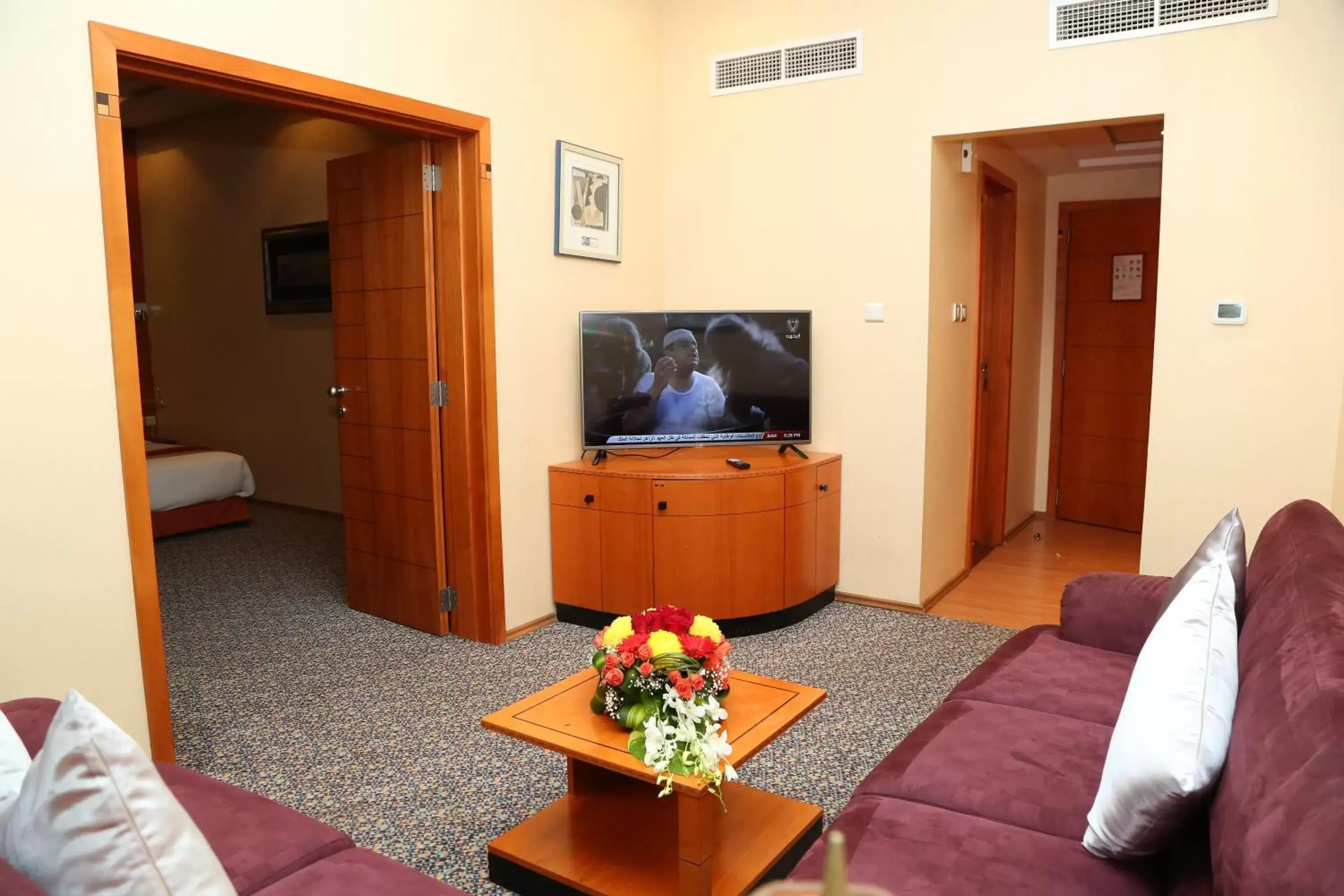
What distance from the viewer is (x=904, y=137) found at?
13.6 feet

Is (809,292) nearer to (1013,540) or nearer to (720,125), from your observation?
(720,125)

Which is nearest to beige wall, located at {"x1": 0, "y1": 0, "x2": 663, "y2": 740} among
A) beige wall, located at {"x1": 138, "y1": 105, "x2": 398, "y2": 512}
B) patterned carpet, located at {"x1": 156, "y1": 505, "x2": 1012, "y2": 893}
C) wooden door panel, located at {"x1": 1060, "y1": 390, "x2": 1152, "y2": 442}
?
patterned carpet, located at {"x1": 156, "y1": 505, "x2": 1012, "y2": 893}

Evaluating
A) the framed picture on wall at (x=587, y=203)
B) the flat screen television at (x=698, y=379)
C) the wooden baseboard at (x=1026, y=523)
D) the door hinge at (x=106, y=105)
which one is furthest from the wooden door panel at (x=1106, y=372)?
the door hinge at (x=106, y=105)

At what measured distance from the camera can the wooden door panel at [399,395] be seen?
3.93m

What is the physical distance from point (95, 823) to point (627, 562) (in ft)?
10.1

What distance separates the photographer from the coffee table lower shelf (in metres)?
2.01

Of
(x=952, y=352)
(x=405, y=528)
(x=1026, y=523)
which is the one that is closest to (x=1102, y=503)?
(x=1026, y=523)

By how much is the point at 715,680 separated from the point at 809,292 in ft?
8.98

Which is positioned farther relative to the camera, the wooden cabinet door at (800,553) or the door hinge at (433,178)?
the wooden cabinet door at (800,553)

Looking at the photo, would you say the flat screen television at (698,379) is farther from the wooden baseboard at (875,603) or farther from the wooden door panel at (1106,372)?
the wooden door panel at (1106,372)

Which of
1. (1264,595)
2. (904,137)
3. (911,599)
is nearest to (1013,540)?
(911,599)

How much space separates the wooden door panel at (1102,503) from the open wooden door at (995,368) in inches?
35.8

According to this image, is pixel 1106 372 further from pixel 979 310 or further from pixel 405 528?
pixel 405 528

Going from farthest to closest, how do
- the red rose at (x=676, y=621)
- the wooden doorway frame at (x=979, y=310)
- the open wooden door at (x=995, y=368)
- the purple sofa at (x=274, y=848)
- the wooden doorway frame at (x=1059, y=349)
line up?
the wooden doorway frame at (x=1059, y=349) → the open wooden door at (x=995, y=368) → the wooden doorway frame at (x=979, y=310) → the red rose at (x=676, y=621) → the purple sofa at (x=274, y=848)
